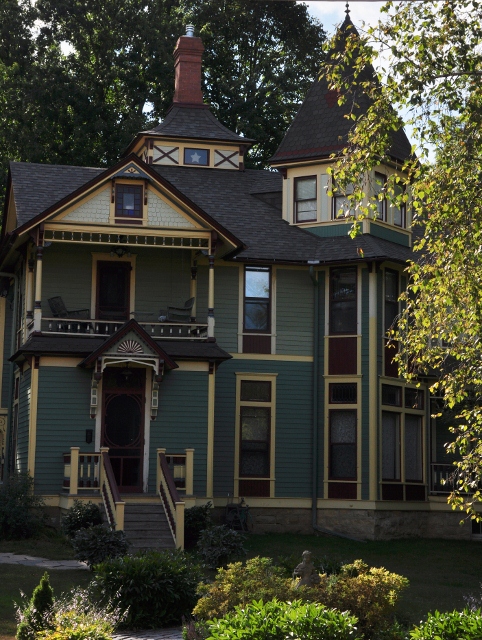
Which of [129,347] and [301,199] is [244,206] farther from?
[129,347]

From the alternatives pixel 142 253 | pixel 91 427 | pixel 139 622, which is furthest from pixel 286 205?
pixel 139 622

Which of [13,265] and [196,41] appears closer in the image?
[13,265]

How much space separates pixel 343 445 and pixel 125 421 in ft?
18.0

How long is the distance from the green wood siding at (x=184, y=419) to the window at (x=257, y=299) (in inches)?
106

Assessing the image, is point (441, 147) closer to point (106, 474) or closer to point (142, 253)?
point (106, 474)

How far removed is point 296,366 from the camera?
26266 millimetres

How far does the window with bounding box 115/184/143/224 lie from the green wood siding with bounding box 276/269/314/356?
4147 millimetres

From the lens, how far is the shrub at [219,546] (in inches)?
731

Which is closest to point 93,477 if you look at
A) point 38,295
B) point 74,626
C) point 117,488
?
point 117,488

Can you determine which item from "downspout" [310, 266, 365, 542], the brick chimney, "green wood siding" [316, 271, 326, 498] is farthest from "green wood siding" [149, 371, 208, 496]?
the brick chimney

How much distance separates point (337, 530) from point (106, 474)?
6498 millimetres

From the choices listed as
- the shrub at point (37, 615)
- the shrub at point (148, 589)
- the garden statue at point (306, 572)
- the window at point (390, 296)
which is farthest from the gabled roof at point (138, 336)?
the shrub at point (37, 615)

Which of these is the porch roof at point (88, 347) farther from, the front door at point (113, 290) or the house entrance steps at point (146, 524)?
the house entrance steps at point (146, 524)

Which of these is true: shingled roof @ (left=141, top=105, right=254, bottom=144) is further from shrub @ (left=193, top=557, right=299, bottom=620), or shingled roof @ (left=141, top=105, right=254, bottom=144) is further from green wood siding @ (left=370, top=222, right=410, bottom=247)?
shrub @ (left=193, top=557, right=299, bottom=620)
